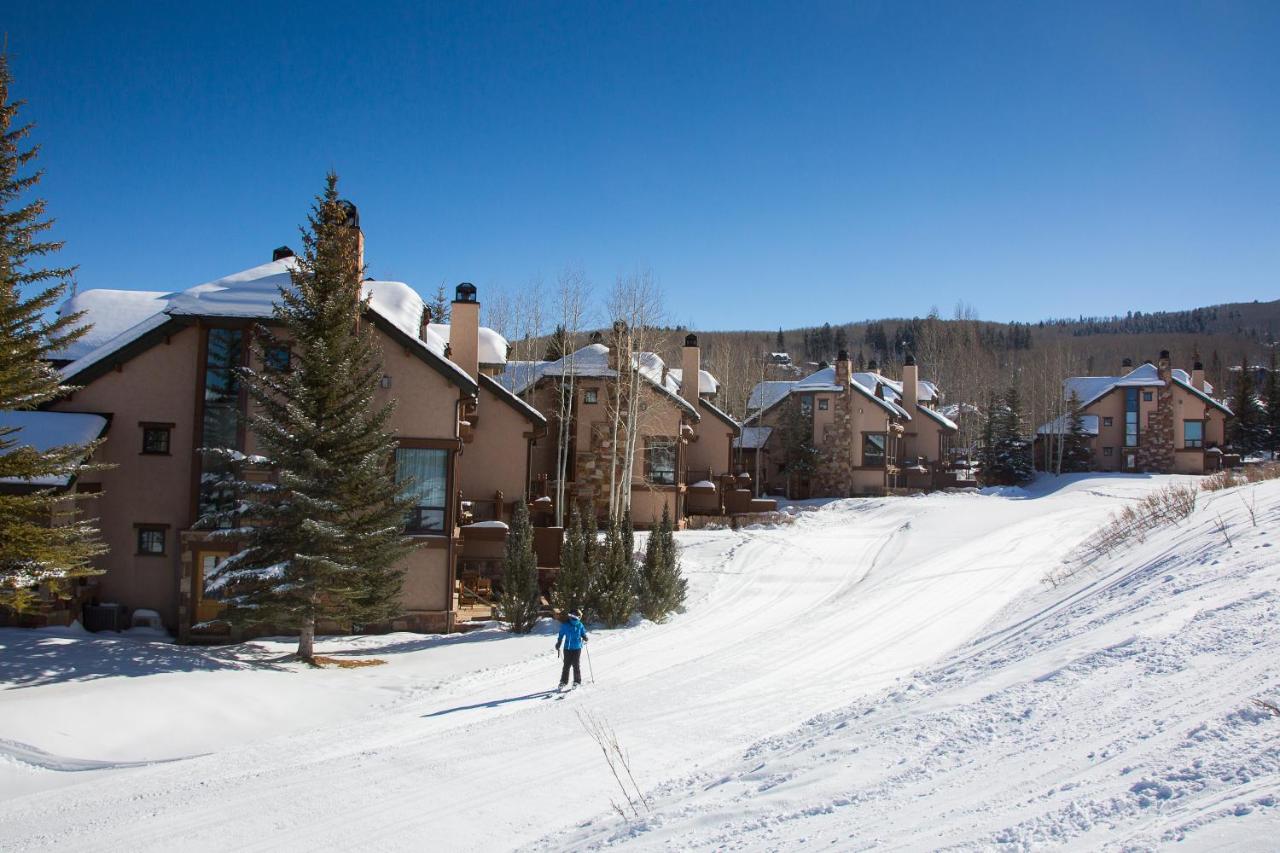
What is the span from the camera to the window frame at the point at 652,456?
3350 cm

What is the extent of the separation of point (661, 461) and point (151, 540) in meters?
19.2

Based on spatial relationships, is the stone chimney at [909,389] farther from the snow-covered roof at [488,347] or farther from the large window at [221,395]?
the large window at [221,395]

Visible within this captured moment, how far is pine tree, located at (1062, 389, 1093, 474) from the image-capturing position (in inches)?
2189

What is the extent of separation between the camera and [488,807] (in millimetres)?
8828

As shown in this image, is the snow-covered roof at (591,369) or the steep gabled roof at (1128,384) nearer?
the snow-covered roof at (591,369)

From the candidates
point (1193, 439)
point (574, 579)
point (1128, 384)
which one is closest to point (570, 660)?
point (574, 579)

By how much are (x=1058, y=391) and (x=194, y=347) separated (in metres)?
56.0

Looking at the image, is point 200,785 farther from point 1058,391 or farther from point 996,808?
point 1058,391

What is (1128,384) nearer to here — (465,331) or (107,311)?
(465,331)

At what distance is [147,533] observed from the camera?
1919 centimetres

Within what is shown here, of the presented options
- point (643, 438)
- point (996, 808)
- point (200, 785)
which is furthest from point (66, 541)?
point (643, 438)

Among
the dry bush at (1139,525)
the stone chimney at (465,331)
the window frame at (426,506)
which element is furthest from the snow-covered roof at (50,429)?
the dry bush at (1139,525)

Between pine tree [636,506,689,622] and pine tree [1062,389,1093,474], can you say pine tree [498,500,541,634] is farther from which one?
pine tree [1062,389,1093,474]

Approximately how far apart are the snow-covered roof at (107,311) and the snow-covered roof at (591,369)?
1343cm
